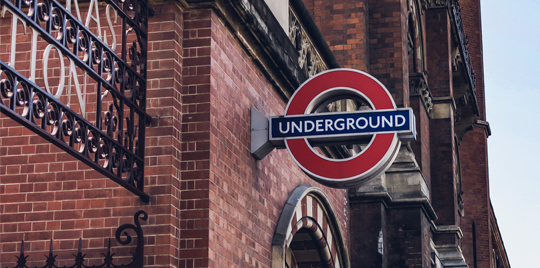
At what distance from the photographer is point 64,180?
25.7 ft

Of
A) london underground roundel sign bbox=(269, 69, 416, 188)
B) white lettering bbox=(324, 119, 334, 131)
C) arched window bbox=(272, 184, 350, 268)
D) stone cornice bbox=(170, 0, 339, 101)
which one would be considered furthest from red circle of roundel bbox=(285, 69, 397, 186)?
arched window bbox=(272, 184, 350, 268)

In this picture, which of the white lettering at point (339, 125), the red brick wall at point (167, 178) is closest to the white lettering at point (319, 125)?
the white lettering at point (339, 125)

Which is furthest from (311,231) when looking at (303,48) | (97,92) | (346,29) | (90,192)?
(346,29)

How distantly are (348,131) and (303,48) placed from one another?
111 inches

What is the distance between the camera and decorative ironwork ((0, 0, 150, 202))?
6.07 meters

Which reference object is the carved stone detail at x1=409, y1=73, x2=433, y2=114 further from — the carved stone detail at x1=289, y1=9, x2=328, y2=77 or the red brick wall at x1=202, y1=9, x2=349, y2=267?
the red brick wall at x1=202, y1=9, x2=349, y2=267

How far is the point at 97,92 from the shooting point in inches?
280

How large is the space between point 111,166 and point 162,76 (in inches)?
47.2

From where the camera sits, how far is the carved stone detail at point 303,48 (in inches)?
437

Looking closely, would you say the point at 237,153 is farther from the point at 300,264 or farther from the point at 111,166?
the point at 300,264

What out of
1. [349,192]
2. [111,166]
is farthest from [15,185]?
[349,192]

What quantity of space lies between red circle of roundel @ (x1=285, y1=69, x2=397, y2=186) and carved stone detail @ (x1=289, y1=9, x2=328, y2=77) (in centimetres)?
184

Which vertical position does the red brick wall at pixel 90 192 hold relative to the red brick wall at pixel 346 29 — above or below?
below

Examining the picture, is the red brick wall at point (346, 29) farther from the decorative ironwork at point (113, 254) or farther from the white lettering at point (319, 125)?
the decorative ironwork at point (113, 254)
